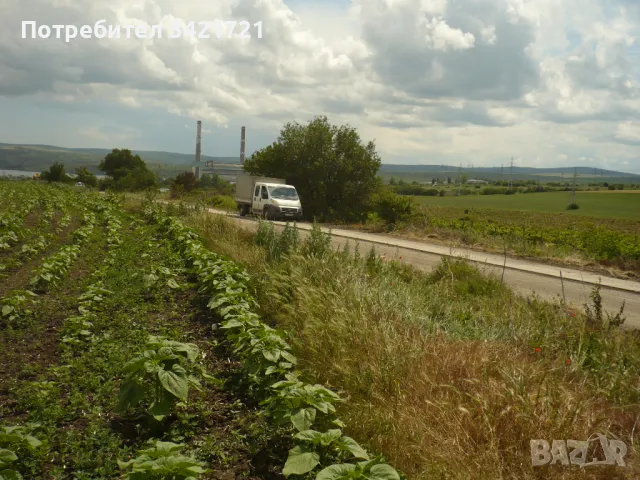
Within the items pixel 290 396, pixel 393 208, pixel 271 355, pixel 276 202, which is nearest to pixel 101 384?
pixel 271 355

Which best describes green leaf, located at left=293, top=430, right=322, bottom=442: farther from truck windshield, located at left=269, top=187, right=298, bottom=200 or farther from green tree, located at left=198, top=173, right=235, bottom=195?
green tree, located at left=198, top=173, right=235, bottom=195

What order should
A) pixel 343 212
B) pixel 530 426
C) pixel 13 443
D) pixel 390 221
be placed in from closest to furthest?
pixel 13 443
pixel 530 426
pixel 390 221
pixel 343 212

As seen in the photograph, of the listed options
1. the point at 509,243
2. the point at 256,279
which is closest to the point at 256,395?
the point at 256,279

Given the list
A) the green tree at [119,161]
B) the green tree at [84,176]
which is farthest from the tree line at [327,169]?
the green tree at [119,161]

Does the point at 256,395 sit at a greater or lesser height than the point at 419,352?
lesser

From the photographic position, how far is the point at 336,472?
3746 millimetres

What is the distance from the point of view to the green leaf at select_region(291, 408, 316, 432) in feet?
14.7

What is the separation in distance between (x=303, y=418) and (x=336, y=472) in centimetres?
83

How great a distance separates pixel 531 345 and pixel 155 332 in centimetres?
492

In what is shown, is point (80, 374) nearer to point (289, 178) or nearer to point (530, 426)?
point (530, 426)

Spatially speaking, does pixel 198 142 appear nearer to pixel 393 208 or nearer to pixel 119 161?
pixel 119 161

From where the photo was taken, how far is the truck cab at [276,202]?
3422 cm

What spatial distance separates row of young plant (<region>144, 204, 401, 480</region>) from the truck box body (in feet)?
90.2

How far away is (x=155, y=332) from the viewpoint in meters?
7.84
